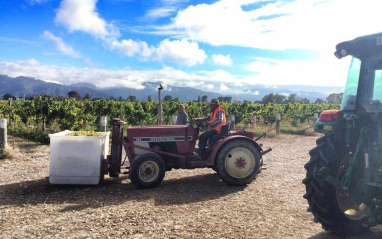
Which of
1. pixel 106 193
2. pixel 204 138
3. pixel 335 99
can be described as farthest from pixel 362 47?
pixel 335 99

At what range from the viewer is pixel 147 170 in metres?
5.59

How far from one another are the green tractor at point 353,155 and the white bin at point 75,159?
3722mm

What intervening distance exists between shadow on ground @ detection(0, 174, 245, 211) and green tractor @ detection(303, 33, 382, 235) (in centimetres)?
210

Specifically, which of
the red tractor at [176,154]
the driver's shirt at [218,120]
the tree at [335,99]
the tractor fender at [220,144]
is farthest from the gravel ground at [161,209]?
the tree at [335,99]

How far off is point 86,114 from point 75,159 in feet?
34.2

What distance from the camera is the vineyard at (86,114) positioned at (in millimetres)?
13161

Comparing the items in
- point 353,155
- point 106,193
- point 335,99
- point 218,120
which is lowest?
point 106,193

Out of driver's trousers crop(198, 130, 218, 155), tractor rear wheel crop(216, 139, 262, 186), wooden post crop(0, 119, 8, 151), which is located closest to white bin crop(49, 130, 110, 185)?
driver's trousers crop(198, 130, 218, 155)

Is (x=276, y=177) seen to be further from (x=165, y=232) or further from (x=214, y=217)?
(x=165, y=232)

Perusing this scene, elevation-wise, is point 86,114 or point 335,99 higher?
point 335,99

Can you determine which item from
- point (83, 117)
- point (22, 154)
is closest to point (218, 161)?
point (22, 154)

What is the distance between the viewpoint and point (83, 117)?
1452cm

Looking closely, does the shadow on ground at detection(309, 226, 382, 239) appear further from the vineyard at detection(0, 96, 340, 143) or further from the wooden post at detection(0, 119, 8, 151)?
the vineyard at detection(0, 96, 340, 143)

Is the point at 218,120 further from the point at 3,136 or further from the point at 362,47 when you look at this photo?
the point at 3,136
